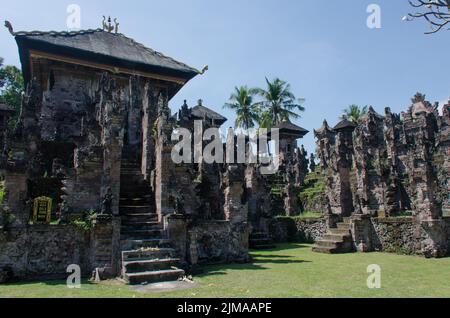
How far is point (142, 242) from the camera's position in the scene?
1126 centimetres

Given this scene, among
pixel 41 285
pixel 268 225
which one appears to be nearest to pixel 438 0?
pixel 41 285

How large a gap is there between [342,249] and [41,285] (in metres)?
13.0

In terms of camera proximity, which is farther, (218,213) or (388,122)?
(388,122)

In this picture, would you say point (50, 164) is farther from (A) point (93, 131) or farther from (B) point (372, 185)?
(B) point (372, 185)

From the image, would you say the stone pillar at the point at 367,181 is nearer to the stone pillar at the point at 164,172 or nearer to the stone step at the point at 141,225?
the stone pillar at the point at 164,172

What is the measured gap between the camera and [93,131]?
1675 centimetres

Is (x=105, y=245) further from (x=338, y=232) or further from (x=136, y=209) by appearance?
(x=338, y=232)

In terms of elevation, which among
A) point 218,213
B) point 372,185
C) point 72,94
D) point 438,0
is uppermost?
point 72,94

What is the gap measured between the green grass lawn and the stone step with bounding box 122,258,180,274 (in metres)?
0.85

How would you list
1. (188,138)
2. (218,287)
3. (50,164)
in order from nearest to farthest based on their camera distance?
1. (218,287)
2. (50,164)
3. (188,138)

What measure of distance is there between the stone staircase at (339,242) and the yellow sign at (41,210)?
12054 mm

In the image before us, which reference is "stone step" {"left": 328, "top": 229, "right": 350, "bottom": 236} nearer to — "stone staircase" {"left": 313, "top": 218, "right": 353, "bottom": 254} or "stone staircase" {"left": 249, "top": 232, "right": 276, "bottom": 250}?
"stone staircase" {"left": 313, "top": 218, "right": 353, "bottom": 254}

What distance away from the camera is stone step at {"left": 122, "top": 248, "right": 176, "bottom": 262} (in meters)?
10.5

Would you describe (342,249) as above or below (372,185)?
below
